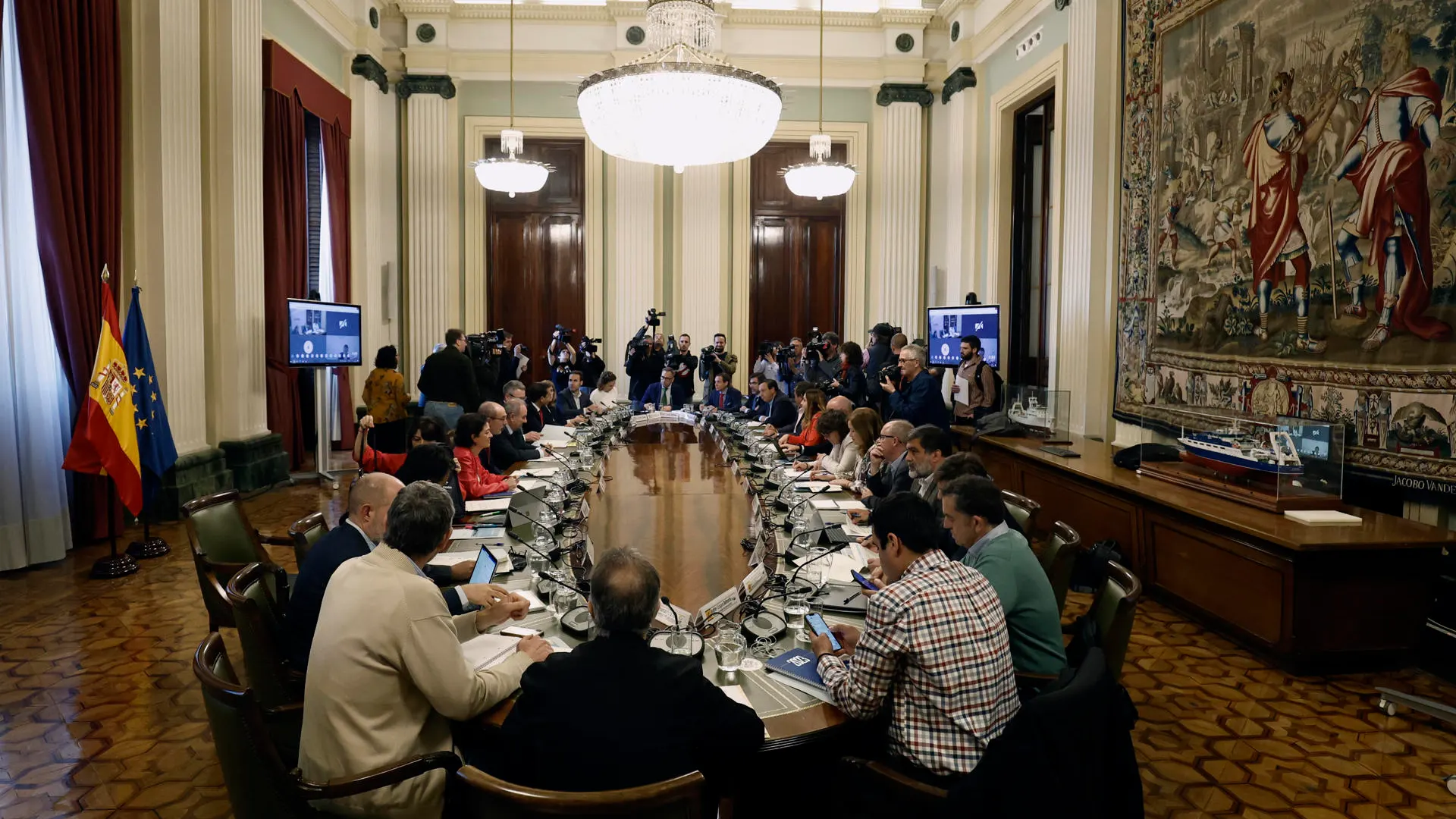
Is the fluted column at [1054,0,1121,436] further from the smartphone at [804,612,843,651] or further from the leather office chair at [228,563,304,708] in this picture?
the leather office chair at [228,563,304,708]

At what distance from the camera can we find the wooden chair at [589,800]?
146cm

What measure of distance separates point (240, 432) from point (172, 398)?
0.95m

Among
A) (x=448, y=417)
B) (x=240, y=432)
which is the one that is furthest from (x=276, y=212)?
(x=448, y=417)

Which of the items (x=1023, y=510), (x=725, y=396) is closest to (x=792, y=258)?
(x=725, y=396)

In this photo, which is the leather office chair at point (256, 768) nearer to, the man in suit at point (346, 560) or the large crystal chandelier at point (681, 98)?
the man in suit at point (346, 560)

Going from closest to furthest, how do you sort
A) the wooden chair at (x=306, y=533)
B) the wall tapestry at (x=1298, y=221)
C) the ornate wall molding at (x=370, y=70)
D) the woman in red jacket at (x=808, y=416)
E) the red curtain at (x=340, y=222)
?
the wooden chair at (x=306, y=533) < the wall tapestry at (x=1298, y=221) < the woman in red jacket at (x=808, y=416) < the red curtain at (x=340, y=222) < the ornate wall molding at (x=370, y=70)

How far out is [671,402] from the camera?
32.3 feet

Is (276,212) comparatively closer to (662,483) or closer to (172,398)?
(172,398)

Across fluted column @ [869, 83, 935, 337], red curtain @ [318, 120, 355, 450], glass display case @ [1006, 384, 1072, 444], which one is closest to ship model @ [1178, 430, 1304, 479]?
glass display case @ [1006, 384, 1072, 444]

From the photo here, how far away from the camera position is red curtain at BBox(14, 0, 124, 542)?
17.6 ft

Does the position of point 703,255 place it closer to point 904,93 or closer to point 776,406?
point 904,93

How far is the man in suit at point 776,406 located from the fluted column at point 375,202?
5424 mm

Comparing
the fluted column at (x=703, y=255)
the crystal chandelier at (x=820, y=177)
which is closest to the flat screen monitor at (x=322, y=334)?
the fluted column at (x=703, y=255)

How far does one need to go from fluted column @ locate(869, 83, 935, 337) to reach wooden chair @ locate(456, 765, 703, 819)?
35.7 feet
